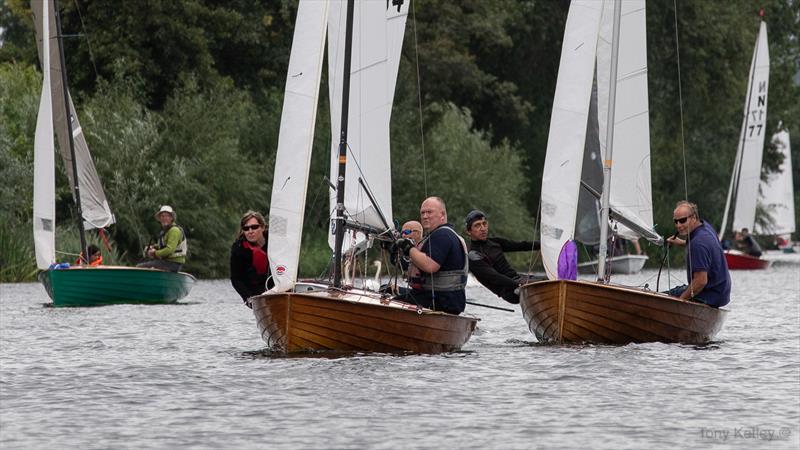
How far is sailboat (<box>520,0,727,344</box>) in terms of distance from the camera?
18812mm

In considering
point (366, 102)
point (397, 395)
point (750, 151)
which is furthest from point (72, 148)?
point (750, 151)

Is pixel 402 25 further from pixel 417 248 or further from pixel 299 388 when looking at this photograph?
pixel 299 388

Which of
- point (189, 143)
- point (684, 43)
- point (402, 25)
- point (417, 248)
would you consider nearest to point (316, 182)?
point (189, 143)

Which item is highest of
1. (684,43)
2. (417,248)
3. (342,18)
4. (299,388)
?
(684,43)

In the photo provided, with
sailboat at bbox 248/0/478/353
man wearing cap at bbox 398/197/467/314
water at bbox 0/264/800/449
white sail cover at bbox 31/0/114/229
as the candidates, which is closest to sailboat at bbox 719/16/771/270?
white sail cover at bbox 31/0/114/229

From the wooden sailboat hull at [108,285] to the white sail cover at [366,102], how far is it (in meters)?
10.7

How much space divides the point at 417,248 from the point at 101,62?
102ft

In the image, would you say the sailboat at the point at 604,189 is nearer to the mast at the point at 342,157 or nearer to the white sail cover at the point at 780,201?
the mast at the point at 342,157

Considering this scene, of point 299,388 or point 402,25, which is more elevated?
point 402,25

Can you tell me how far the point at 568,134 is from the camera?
2109cm

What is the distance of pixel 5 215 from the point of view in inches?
1625

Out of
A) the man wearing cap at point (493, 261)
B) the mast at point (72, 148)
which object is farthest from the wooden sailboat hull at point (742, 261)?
the man wearing cap at point (493, 261)

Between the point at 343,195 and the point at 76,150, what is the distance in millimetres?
15462

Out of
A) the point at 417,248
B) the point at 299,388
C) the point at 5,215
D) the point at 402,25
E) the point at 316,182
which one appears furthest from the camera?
the point at 316,182
